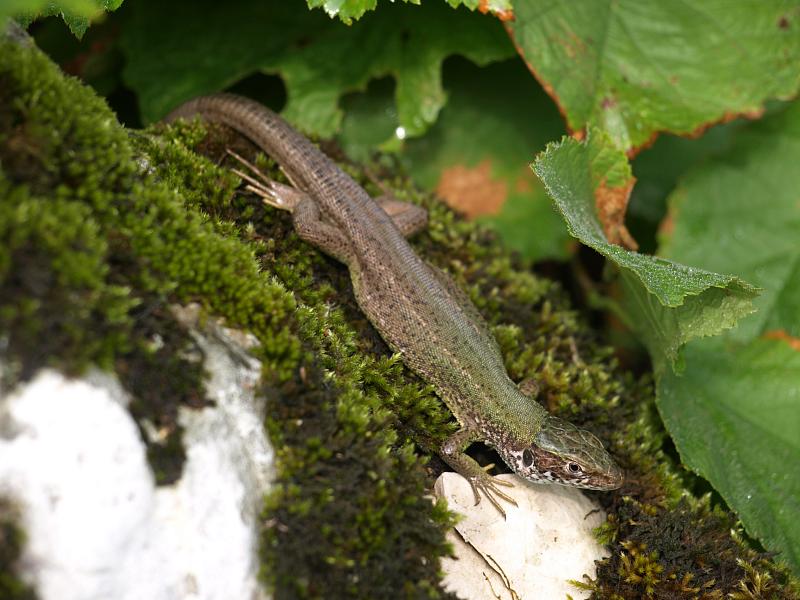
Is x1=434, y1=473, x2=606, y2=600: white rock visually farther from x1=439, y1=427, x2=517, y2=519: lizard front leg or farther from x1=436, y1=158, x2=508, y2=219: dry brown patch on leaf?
x1=436, y1=158, x2=508, y2=219: dry brown patch on leaf

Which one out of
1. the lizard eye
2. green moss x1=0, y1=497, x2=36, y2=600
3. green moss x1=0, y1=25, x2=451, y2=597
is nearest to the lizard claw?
the lizard eye

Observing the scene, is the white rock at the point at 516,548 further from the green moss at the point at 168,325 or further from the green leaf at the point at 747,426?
the green leaf at the point at 747,426

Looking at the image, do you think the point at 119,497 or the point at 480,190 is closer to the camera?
the point at 119,497

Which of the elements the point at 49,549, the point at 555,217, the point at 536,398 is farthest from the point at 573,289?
the point at 49,549

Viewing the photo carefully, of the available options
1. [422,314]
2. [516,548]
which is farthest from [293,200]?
[516,548]

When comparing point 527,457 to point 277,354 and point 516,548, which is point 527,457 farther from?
point 277,354

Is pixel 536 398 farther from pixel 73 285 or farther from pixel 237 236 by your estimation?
pixel 73 285
